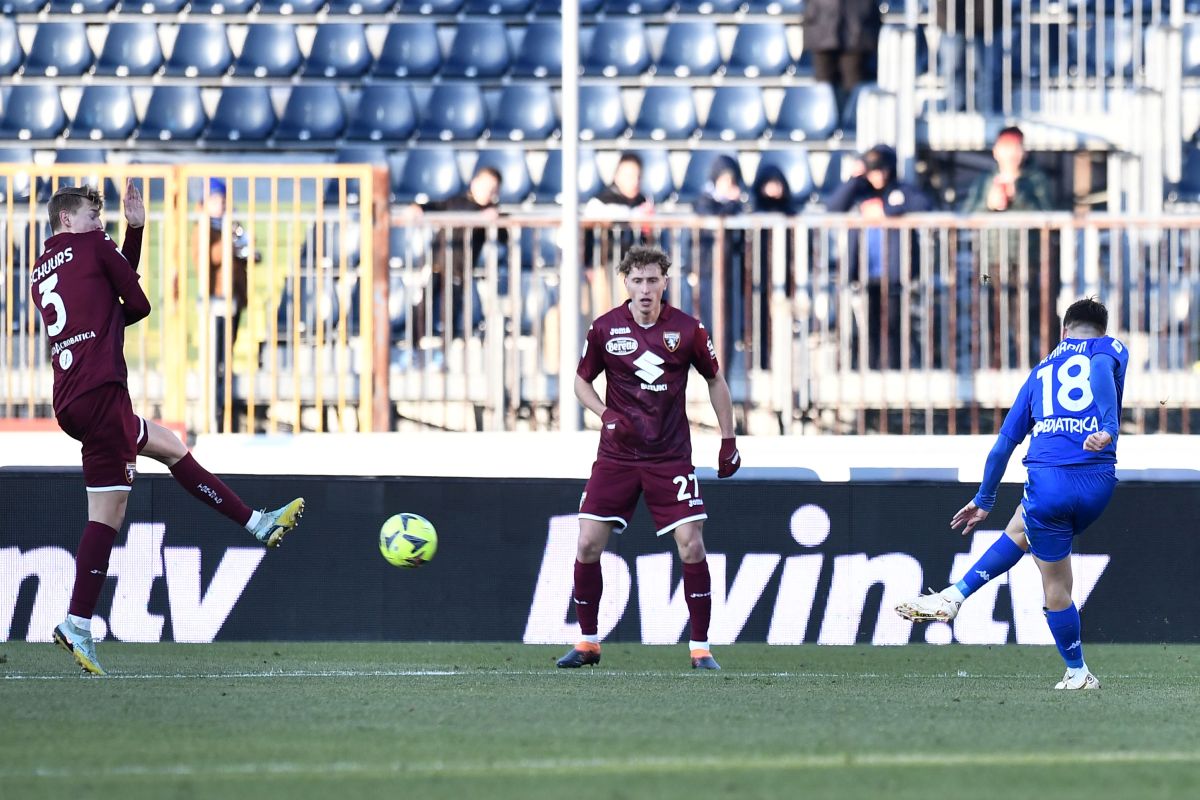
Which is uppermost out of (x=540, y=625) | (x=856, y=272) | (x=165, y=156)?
(x=165, y=156)

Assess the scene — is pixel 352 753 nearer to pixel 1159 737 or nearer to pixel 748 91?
pixel 1159 737

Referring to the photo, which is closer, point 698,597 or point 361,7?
point 698,597

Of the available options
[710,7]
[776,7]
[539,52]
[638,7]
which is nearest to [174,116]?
[539,52]

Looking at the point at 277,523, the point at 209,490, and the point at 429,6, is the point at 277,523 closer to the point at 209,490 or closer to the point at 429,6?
the point at 209,490

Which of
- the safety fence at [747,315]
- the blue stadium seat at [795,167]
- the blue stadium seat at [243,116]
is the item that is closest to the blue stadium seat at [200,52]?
the blue stadium seat at [243,116]

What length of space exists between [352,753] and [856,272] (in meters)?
6.78

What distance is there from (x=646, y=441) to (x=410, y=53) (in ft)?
26.0

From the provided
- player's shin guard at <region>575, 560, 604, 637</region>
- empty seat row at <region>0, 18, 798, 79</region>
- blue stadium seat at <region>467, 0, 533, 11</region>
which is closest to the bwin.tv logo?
player's shin guard at <region>575, 560, 604, 637</region>

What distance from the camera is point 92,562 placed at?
725cm

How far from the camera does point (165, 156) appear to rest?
585 inches

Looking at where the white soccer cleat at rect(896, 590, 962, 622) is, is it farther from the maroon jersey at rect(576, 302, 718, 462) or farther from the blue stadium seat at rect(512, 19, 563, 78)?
the blue stadium seat at rect(512, 19, 563, 78)

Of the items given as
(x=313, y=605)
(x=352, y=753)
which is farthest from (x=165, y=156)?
(x=352, y=753)

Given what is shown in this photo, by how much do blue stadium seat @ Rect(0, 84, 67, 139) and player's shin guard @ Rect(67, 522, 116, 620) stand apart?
840 cm

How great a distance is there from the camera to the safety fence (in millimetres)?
10469
